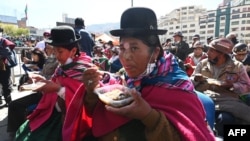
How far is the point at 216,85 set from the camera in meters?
3.55

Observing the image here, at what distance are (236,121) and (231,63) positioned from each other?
2.56 feet

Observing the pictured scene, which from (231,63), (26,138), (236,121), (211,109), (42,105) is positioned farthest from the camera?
(231,63)

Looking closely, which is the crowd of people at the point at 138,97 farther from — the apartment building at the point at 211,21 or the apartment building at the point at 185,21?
the apartment building at the point at 185,21

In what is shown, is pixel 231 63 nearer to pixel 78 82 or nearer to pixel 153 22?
pixel 78 82

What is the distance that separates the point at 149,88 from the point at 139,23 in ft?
1.27

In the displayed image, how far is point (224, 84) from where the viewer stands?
11.6ft

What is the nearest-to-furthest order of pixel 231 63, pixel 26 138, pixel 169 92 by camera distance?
pixel 169 92 → pixel 26 138 → pixel 231 63

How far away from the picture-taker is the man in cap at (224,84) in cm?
340

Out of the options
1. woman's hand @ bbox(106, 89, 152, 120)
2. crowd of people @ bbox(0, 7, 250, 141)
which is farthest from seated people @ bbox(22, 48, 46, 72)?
woman's hand @ bbox(106, 89, 152, 120)

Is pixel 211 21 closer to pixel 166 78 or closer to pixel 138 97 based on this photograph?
pixel 166 78

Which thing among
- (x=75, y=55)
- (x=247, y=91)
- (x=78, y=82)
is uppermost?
(x=75, y=55)

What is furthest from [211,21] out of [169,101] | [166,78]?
[169,101]

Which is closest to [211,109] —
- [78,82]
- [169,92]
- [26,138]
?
[169,92]

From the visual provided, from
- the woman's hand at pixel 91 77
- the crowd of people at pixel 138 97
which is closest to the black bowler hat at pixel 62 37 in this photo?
the crowd of people at pixel 138 97
